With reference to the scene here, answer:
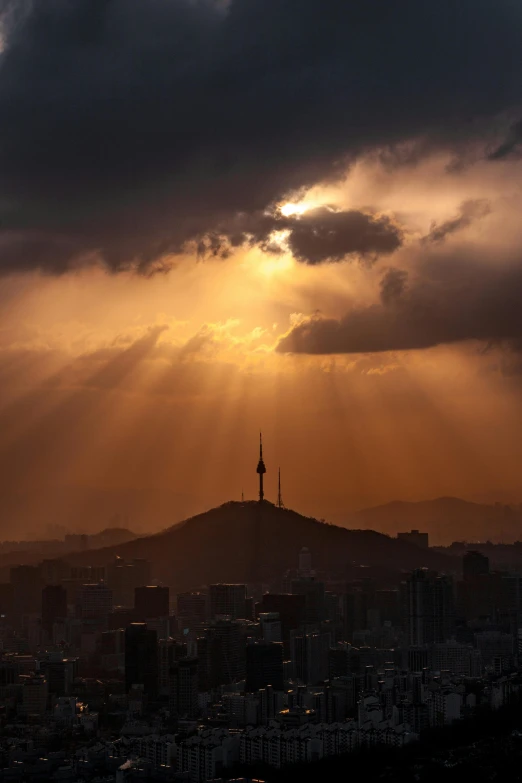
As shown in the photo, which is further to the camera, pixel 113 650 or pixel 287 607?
pixel 287 607

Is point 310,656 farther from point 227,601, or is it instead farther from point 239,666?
point 227,601

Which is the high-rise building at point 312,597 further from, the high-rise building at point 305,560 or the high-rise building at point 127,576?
the high-rise building at point 305,560

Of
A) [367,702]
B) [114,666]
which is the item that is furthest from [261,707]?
[114,666]

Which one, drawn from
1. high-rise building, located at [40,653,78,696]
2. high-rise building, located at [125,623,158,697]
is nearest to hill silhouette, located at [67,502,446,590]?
high-rise building, located at [125,623,158,697]

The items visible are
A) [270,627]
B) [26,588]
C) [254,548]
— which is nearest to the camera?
[270,627]

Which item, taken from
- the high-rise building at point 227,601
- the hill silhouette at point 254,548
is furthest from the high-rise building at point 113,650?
the hill silhouette at point 254,548

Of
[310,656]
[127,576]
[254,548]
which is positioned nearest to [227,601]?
[127,576]
